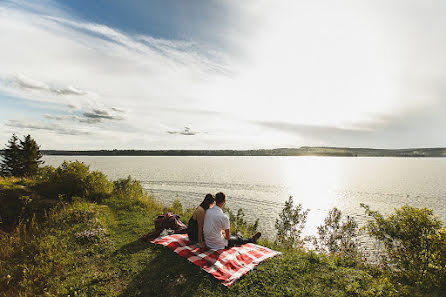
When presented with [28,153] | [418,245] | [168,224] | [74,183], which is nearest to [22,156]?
[28,153]

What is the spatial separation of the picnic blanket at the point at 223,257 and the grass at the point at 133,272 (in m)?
0.19

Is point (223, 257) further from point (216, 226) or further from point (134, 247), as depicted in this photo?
point (134, 247)

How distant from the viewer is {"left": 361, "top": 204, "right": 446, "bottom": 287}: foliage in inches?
232

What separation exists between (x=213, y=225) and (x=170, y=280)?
7.14ft

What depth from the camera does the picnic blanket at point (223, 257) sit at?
6.78 metres

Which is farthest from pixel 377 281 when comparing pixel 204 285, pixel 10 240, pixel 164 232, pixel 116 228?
pixel 10 240

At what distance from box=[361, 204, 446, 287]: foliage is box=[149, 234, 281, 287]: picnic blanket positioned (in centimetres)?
382

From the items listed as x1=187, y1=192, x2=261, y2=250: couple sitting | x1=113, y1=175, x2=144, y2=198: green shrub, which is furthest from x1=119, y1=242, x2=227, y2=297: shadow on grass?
x1=113, y1=175, x2=144, y2=198: green shrub

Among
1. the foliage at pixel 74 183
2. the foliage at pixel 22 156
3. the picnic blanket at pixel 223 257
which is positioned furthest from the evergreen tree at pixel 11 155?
the picnic blanket at pixel 223 257

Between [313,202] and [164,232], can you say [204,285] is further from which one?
[313,202]

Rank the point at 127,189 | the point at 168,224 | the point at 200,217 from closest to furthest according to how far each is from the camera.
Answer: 1. the point at 200,217
2. the point at 168,224
3. the point at 127,189

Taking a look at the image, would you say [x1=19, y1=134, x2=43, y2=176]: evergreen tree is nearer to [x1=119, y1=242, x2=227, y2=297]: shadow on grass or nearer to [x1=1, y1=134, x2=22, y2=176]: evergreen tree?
[x1=1, y1=134, x2=22, y2=176]: evergreen tree

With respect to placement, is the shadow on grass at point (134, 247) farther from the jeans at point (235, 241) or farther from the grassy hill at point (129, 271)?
the jeans at point (235, 241)

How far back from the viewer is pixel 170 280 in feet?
21.8
